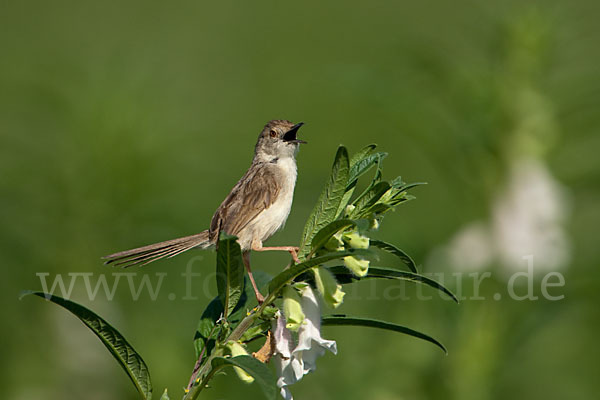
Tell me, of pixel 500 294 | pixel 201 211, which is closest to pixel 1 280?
pixel 201 211

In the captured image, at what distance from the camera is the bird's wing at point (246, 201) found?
151 inches

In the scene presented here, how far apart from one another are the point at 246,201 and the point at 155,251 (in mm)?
704

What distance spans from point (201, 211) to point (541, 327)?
2.47 m

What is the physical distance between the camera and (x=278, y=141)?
4.58 metres

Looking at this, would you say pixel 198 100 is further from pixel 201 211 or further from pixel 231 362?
pixel 231 362

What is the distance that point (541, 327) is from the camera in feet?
15.6

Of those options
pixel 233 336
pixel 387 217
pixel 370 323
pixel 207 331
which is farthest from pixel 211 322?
pixel 387 217

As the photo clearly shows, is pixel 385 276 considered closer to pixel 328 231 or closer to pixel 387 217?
pixel 328 231

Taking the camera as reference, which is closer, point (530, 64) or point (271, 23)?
point (530, 64)

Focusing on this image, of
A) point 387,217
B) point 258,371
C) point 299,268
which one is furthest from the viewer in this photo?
point 387,217

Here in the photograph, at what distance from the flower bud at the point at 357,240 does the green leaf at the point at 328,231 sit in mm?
56

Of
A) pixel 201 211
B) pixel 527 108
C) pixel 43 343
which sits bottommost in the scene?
pixel 43 343

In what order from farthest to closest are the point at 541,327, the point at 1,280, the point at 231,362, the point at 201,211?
1. the point at 201,211
2. the point at 1,280
3. the point at 541,327
4. the point at 231,362

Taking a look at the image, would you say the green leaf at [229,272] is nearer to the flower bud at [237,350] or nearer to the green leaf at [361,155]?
the flower bud at [237,350]
